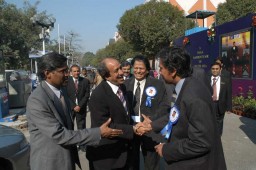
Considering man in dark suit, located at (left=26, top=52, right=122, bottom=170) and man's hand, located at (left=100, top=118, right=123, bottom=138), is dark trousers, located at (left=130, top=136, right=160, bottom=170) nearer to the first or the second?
man's hand, located at (left=100, top=118, right=123, bottom=138)

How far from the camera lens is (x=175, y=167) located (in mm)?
2137

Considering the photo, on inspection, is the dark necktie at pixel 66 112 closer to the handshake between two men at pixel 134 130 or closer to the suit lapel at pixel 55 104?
the suit lapel at pixel 55 104

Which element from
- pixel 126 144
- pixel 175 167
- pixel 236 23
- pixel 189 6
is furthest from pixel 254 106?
pixel 189 6

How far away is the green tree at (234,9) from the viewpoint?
28.0 m

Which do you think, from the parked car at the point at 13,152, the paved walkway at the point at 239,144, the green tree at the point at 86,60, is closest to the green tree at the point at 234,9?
the paved walkway at the point at 239,144

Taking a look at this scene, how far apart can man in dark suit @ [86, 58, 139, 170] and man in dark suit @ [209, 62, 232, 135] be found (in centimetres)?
305

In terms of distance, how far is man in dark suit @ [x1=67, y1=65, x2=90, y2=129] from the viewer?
6.32 m

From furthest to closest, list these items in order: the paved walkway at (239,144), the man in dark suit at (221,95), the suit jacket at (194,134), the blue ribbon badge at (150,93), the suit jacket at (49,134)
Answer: the man in dark suit at (221,95) < the paved walkway at (239,144) < the blue ribbon badge at (150,93) < the suit jacket at (49,134) < the suit jacket at (194,134)

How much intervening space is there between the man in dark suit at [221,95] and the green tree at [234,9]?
81.6 feet

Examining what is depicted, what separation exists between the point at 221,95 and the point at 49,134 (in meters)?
4.11

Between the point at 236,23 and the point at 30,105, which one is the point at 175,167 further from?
the point at 236,23

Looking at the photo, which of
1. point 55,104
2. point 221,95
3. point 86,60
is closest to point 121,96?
point 55,104

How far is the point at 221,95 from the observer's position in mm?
5598

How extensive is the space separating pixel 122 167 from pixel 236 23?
8531mm
